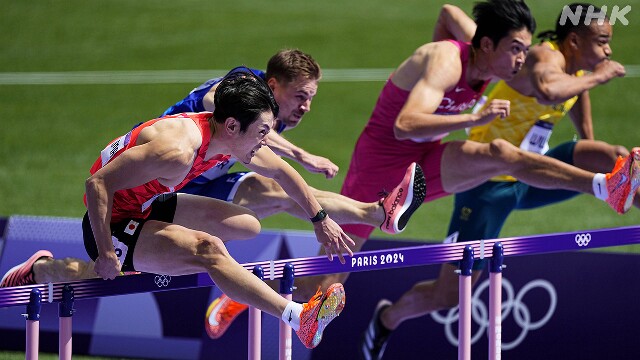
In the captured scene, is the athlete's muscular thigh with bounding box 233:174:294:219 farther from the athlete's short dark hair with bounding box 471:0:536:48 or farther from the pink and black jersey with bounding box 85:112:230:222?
the athlete's short dark hair with bounding box 471:0:536:48

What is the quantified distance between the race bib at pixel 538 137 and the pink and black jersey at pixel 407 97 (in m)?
0.62

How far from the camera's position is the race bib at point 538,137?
337 inches

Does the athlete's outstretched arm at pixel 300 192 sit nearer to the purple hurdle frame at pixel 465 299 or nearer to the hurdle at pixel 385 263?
the hurdle at pixel 385 263

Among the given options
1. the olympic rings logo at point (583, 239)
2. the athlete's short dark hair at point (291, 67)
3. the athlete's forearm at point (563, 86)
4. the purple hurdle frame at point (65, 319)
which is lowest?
the purple hurdle frame at point (65, 319)

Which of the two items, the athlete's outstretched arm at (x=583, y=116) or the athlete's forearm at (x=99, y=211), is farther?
the athlete's outstretched arm at (x=583, y=116)

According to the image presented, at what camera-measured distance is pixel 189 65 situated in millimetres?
19453

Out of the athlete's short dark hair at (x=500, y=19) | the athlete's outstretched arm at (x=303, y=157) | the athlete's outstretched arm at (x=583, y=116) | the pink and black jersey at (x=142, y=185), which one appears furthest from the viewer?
the athlete's outstretched arm at (x=583, y=116)

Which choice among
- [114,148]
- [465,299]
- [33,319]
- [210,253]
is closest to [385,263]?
[465,299]

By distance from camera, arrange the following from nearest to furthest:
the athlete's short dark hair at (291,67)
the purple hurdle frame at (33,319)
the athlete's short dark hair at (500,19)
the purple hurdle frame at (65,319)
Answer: the purple hurdle frame at (33,319) < the purple hurdle frame at (65,319) < the athlete's short dark hair at (291,67) < the athlete's short dark hair at (500,19)

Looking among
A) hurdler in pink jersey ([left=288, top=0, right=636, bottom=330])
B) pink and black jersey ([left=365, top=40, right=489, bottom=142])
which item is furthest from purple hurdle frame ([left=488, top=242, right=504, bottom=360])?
pink and black jersey ([left=365, top=40, right=489, bottom=142])

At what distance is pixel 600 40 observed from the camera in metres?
8.36

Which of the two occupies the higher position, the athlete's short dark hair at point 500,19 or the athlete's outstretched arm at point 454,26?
the athlete's short dark hair at point 500,19

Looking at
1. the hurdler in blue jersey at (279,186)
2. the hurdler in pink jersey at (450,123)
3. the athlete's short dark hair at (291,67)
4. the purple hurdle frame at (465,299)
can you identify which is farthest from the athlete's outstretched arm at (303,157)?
the purple hurdle frame at (465,299)

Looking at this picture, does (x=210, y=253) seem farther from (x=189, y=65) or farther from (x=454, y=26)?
(x=189, y=65)
